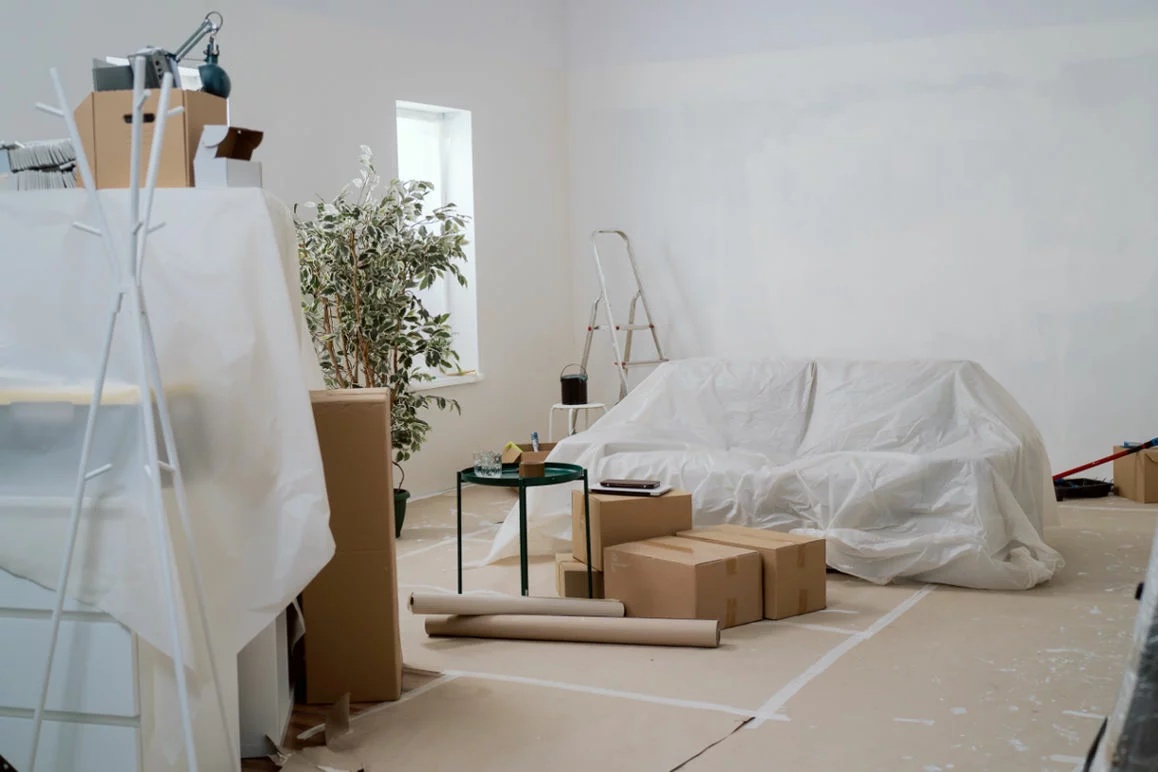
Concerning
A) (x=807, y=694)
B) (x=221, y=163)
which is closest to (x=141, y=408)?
(x=221, y=163)

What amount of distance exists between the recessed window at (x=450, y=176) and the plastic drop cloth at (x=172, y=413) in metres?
4.17

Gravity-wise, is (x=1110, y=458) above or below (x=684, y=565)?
above

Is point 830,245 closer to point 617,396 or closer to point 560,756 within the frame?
point 617,396

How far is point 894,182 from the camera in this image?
6305mm

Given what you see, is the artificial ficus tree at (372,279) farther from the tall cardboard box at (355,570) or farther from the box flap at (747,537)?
the tall cardboard box at (355,570)

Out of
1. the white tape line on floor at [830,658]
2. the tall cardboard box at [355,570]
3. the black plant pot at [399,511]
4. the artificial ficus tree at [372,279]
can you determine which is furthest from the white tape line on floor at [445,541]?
the white tape line on floor at [830,658]

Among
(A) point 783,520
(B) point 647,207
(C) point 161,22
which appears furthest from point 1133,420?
(C) point 161,22

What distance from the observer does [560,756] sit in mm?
2572

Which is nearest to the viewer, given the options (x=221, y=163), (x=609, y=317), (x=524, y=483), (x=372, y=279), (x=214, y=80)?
(x=221, y=163)

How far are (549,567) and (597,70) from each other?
393 cm

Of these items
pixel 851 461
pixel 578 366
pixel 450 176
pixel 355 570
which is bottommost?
pixel 355 570

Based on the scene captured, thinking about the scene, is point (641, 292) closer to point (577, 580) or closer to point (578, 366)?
point (578, 366)

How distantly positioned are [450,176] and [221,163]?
428cm

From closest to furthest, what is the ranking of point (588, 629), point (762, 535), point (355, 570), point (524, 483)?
point (355, 570), point (588, 629), point (524, 483), point (762, 535)
